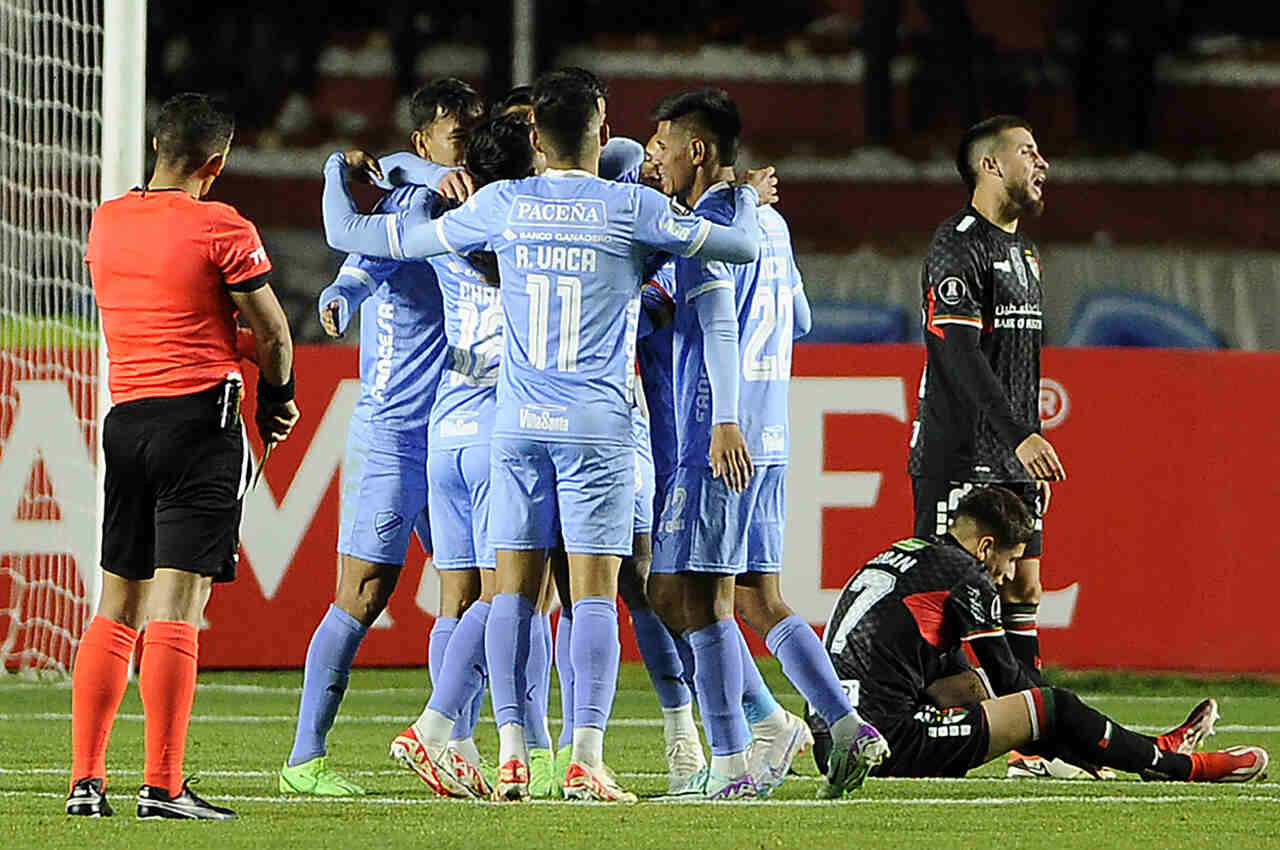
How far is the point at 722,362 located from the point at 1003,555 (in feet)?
3.69

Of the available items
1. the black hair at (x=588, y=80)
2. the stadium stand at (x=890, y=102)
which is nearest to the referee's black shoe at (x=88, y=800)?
the black hair at (x=588, y=80)

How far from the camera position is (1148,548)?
9.72 meters

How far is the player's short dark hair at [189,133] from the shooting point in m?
5.32

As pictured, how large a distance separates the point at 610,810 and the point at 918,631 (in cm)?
119

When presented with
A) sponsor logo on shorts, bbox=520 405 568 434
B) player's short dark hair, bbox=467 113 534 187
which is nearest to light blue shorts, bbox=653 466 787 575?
sponsor logo on shorts, bbox=520 405 568 434

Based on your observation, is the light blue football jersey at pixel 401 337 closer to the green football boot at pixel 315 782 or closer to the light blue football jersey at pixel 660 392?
the light blue football jersey at pixel 660 392

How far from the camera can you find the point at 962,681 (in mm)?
6348

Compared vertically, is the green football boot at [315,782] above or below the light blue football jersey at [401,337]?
below

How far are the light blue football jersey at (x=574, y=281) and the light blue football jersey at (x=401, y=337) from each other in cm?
83

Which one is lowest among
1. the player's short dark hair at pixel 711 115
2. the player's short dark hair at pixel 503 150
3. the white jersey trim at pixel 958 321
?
the white jersey trim at pixel 958 321

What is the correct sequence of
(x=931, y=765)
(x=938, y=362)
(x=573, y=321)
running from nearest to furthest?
(x=573, y=321) < (x=931, y=765) < (x=938, y=362)

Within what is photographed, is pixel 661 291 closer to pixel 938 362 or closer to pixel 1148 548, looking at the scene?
pixel 938 362

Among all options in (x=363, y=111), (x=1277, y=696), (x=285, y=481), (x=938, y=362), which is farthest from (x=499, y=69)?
(x=938, y=362)

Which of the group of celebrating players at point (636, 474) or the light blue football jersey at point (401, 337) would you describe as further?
the light blue football jersey at point (401, 337)
